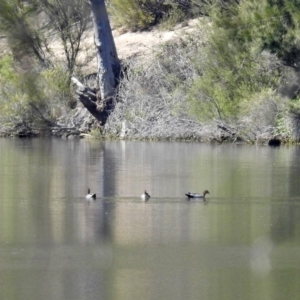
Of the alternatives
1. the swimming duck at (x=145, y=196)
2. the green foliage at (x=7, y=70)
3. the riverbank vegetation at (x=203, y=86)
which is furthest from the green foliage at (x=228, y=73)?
the swimming duck at (x=145, y=196)

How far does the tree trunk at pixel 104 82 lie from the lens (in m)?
37.2

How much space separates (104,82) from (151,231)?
76.7ft

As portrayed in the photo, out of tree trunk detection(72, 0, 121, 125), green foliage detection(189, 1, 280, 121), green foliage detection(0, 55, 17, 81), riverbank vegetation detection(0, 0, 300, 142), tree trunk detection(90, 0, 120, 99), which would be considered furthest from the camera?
green foliage detection(0, 55, 17, 81)

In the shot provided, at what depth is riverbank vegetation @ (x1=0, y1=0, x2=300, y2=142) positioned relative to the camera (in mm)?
30078

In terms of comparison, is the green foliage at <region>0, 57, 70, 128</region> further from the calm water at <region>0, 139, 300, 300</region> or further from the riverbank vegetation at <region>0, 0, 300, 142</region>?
the calm water at <region>0, 139, 300, 300</region>

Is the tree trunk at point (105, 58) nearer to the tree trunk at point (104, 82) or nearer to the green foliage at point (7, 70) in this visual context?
the tree trunk at point (104, 82)

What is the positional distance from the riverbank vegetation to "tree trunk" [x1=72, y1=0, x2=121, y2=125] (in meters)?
0.37

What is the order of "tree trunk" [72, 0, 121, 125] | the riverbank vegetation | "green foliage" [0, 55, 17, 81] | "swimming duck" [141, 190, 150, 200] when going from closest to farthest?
"swimming duck" [141, 190, 150, 200] → the riverbank vegetation → "tree trunk" [72, 0, 121, 125] → "green foliage" [0, 55, 17, 81]

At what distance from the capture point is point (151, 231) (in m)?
14.6

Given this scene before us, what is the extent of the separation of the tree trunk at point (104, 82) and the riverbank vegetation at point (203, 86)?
1.22ft

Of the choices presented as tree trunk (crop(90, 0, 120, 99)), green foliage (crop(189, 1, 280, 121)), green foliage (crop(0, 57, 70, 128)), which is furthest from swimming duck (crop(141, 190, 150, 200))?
green foliage (crop(0, 57, 70, 128))

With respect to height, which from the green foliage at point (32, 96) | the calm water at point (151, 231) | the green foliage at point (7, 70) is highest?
the green foliage at point (7, 70)

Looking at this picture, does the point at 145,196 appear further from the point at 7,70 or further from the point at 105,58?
the point at 7,70

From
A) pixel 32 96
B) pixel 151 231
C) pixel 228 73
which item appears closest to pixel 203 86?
pixel 228 73
